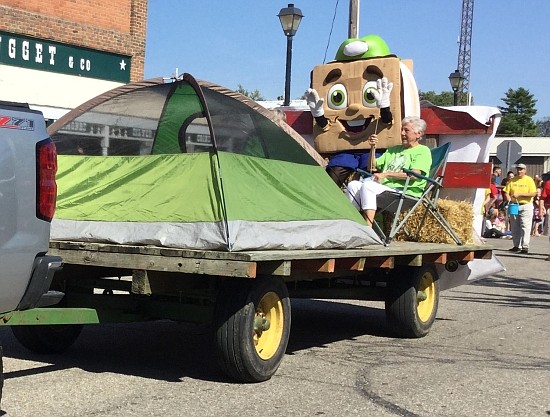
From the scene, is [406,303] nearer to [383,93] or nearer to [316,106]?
[383,93]

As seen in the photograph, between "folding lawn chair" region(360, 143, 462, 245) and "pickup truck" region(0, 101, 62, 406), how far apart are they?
401 centimetres

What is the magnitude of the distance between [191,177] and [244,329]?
46.9 inches

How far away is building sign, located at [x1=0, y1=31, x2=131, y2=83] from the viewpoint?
65.8ft

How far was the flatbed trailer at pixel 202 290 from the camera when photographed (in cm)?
570

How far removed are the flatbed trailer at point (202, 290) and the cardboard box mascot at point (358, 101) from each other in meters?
2.73

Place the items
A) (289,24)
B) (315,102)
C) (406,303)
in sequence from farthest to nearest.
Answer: (289,24)
(315,102)
(406,303)

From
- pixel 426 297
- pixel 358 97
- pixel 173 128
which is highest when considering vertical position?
pixel 358 97

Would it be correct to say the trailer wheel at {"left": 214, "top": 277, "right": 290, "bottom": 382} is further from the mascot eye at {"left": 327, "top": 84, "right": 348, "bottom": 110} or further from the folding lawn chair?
the mascot eye at {"left": 327, "top": 84, "right": 348, "bottom": 110}

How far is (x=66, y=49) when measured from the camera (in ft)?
70.1

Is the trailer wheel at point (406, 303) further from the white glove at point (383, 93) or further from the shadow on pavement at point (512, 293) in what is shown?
the shadow on pavement at point (512, 293)

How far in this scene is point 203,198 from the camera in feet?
20.5

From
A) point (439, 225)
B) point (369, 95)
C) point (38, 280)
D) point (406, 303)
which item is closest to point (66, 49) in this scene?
point (369, 95)

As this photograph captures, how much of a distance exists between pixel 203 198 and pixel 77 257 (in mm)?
919

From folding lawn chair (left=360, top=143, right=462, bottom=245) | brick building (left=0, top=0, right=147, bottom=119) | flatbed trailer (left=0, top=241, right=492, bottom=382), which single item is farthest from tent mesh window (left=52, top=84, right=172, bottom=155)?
brick building (left=0, top=0, right=147, bottom=119)
